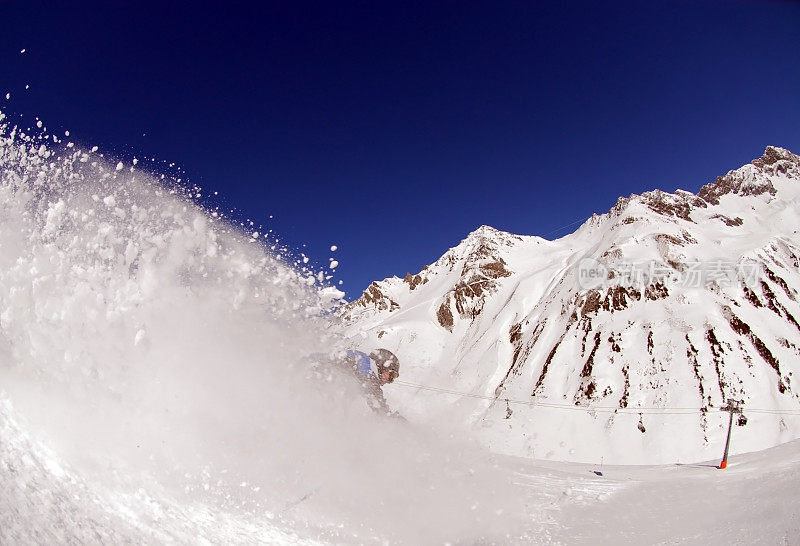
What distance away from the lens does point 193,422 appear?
8.50 meters

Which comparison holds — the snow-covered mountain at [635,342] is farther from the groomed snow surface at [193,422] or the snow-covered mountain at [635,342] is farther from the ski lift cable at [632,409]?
the groomed snow surface at [193,422]

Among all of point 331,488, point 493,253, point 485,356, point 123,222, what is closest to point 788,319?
point 485,356

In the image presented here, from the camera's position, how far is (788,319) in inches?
2283

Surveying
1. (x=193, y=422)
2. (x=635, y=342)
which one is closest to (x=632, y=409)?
(x=635, y=342)

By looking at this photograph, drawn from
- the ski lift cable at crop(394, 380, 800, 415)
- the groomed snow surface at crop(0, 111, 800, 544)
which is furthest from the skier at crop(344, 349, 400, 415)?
the ski lift cable at crop(394, 380, 800, 415)

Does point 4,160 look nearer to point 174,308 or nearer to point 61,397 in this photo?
point 174,308

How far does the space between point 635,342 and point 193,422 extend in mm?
62609

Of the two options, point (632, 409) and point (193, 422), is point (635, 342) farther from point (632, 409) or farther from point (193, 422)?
point (193, 422)

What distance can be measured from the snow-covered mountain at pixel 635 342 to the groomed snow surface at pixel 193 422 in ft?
51.4

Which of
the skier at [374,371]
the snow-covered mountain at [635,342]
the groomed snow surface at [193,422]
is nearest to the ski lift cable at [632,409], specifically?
the snow-covered mountain at [635,342]

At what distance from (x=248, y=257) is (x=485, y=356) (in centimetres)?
6862

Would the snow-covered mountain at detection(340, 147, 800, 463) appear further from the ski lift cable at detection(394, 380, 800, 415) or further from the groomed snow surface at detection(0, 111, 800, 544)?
the groomed snow surface at detection(0, 111, 800, 544)

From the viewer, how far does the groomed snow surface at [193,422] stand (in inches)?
271

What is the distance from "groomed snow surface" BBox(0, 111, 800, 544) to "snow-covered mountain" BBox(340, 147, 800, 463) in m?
15.7
